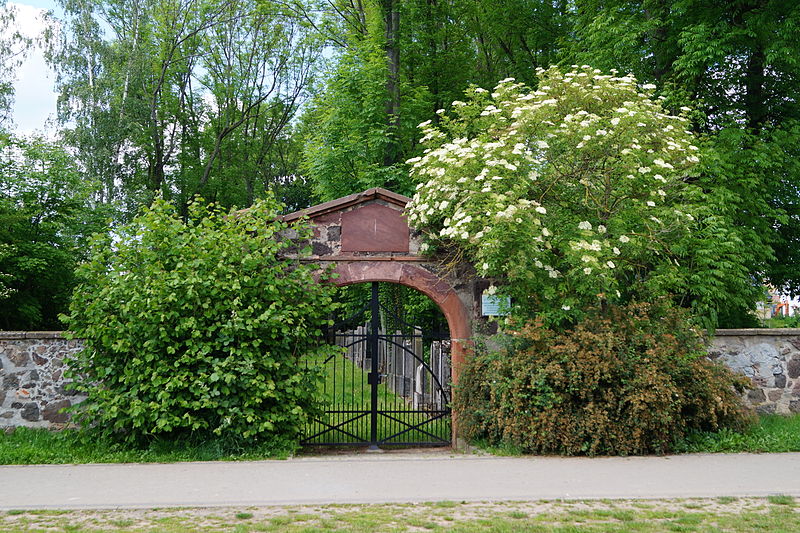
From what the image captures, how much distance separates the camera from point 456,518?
627cm

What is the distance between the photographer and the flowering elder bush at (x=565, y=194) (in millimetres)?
9281

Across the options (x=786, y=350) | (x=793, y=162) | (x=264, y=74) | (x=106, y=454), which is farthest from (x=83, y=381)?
(x=264, y=74)

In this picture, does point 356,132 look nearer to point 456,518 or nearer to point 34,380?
point 34,380

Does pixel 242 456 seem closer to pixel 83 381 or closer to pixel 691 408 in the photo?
pixel 83 381

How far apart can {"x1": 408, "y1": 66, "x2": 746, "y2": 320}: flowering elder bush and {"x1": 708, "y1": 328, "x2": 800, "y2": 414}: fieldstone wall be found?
1569mm

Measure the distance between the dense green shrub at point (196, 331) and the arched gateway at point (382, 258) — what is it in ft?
2.28

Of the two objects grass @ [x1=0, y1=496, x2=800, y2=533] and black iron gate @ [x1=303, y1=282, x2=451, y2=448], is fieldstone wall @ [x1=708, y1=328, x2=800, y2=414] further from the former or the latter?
grass @ [x1=0, y1=496, x2=800, y2=533]

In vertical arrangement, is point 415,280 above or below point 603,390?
above

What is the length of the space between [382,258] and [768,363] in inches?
242

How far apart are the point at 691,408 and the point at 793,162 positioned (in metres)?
7.42

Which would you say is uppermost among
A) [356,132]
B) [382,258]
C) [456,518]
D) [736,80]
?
[736,80]

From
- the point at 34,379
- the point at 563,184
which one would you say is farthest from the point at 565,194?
the point at 34,379

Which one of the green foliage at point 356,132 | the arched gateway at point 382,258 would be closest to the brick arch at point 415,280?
the arched gateway at point 382,258

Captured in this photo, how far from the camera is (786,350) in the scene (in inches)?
439
